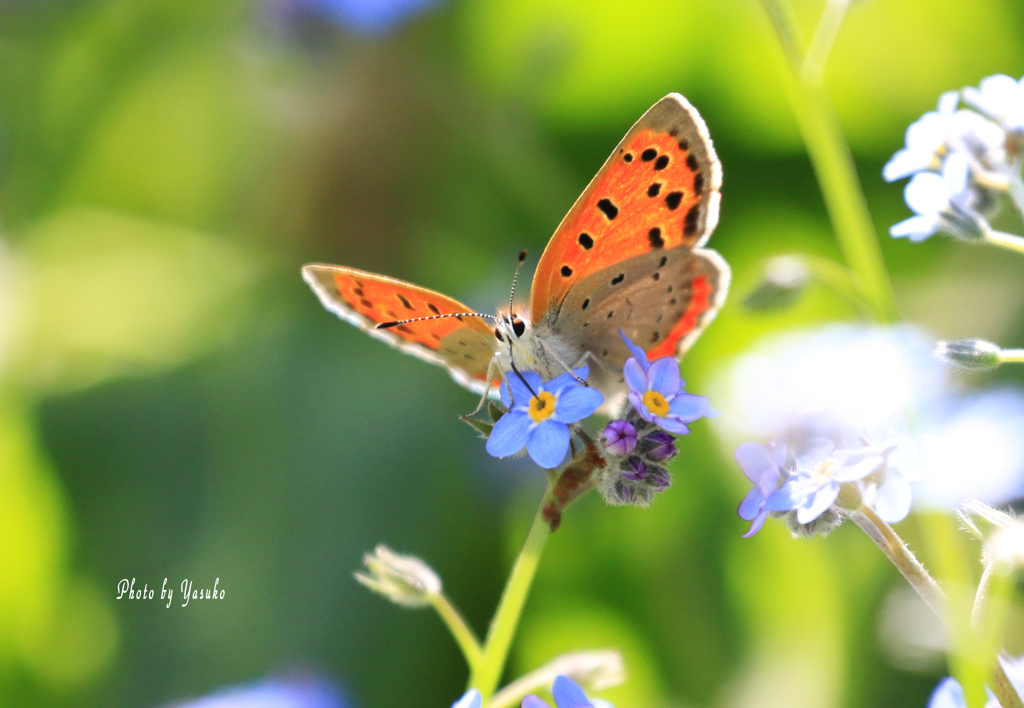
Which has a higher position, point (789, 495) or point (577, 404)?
point (577, 404)

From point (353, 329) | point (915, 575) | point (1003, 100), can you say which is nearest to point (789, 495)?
point (915, 575)

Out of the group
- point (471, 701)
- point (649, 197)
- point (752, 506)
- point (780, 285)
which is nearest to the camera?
point (471, 701)

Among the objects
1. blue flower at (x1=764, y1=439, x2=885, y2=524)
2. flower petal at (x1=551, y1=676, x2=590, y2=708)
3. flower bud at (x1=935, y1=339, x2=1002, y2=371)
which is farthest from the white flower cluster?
flower petal at (x1=551, y1=676, x2=590, y2=708)

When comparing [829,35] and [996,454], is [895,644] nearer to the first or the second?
[996,454]

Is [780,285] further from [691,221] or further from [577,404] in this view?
[577,404]

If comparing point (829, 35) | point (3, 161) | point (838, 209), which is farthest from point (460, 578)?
point (3, 161)

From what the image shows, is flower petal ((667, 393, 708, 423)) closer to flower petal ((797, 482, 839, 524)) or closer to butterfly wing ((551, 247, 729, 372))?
flower petal ((797, 482, 839, 524))

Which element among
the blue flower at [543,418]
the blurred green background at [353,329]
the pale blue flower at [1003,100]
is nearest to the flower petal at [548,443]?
the blue flower at [543,418]
